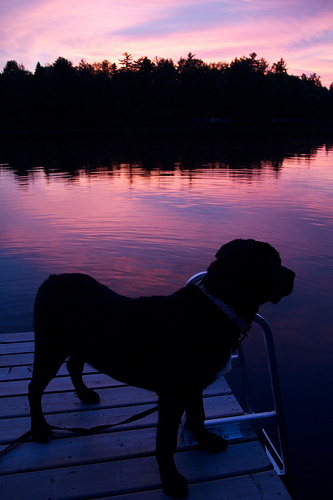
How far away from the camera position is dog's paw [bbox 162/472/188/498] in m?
2.54

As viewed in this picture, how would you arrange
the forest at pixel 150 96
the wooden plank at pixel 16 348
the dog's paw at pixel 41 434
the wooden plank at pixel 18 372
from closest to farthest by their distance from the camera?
the dog's paw at pixel 41 434
the wooden plank at pixel 18 372
the wooden plank at pixel 16 348
the forest at pixel 150 96

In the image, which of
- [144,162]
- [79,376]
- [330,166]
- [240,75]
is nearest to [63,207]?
[79,376]

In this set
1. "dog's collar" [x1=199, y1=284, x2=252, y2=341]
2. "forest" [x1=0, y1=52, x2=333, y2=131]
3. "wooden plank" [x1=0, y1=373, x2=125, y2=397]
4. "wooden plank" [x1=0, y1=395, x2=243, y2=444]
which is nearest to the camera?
"dog's collar" [x1=199, y1=284, x2=252, y2=341]

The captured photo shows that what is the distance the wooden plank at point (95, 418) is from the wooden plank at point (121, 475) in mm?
374

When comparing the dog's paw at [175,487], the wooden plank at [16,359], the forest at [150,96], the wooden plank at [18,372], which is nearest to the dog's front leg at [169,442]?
the dog's paw at [175,487]

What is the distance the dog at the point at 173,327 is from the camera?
242 centimetres

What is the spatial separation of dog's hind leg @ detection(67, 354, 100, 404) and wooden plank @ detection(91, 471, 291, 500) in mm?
1023

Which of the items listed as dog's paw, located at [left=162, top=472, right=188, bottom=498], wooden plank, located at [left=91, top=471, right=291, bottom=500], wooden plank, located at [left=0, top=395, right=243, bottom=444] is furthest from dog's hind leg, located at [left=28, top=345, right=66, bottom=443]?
dog's paw, located at [left=162, top=472, right=188, bottom=498]

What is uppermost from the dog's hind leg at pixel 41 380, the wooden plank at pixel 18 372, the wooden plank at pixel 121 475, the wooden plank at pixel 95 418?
the dog's hind leg at pixel 41 380

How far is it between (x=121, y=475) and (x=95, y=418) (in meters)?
0.68

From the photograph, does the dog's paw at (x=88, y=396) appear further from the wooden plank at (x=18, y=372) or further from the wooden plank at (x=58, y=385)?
the wooden plank at (x=18, y=372)

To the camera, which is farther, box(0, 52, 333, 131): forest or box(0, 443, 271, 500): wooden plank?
box(0, 52, 333, 131): forest

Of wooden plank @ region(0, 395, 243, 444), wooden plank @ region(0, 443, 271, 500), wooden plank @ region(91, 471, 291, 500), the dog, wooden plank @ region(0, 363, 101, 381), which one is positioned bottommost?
wooden plank @ region(91, 471, 291, 500)

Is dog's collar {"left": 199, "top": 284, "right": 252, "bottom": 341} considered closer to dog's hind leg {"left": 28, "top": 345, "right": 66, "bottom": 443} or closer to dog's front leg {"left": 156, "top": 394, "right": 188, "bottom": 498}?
dog's front leg {"left": 156, "top": 394, "right": 188, "bottom": 498}
